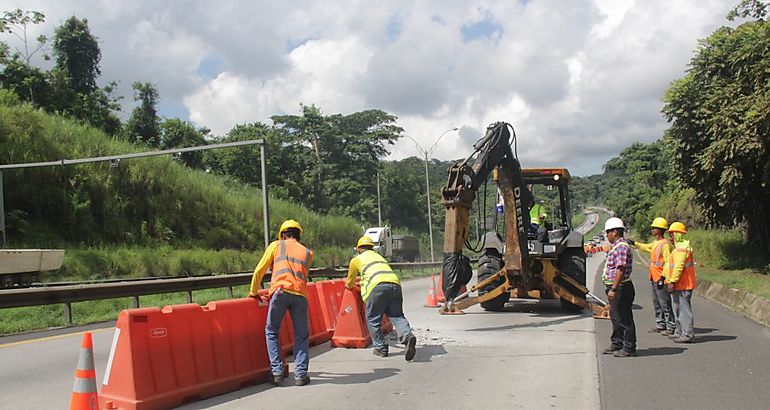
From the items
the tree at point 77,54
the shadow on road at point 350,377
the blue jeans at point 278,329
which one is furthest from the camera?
the tree at point 77,54

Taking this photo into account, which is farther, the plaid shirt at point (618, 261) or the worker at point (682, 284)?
the worker at point (682, 284)

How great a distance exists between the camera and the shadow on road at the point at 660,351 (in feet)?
28.9

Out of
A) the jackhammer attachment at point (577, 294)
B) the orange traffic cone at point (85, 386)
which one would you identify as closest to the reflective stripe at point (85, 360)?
the orange traffic cone at point (85, 386)

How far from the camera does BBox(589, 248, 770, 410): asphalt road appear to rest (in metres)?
6.35

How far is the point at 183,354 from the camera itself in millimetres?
6406

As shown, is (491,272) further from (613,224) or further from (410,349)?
(410,349)

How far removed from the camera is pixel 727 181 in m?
18.7

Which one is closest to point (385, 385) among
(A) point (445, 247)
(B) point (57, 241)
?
(A) point (445, 247)

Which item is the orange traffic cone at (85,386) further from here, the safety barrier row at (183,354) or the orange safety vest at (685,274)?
the orange safety vest at (685,274)

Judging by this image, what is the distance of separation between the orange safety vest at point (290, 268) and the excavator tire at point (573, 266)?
8.03 m

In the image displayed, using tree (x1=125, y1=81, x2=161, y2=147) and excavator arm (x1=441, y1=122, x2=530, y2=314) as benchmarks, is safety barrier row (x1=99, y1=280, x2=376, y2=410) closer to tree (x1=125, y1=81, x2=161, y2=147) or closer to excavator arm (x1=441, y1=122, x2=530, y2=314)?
excavator arm (x1=441, y1=122, x2=530, y2=314)

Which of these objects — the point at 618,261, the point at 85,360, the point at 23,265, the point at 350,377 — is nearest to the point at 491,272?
the point at 618,261

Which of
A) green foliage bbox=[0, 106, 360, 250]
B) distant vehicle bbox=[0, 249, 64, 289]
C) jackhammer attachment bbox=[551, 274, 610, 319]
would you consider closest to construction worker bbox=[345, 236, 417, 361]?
jackhammer attachment bbox=[551, 274, 610, 319]

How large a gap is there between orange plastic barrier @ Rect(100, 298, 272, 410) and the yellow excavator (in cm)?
501
